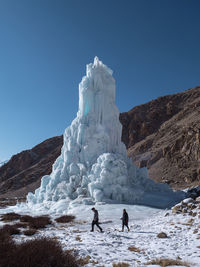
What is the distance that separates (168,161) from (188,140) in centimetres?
638

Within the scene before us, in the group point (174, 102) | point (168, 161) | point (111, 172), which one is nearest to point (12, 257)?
point (111, 172)

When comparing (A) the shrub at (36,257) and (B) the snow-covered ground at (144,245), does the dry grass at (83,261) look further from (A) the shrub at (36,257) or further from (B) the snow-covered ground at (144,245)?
(A) the shrub at (36,257)

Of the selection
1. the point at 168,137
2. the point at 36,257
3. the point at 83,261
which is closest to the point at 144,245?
the point at 83,261

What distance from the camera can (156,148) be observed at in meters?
56.3

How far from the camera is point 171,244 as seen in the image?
7.00m

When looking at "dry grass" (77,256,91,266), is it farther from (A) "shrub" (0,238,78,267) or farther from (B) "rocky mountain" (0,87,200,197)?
(B) "rocky mountain" (0,87,200,197)

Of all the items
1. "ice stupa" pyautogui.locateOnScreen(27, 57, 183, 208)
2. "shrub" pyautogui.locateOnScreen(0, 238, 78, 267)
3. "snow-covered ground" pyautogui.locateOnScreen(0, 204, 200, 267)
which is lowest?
"snow-covered ground" pyautogui.locateOnScreen(0, 204, 200, 267)

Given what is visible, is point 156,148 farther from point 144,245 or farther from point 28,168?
point 144,245

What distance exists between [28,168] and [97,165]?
64.5 m

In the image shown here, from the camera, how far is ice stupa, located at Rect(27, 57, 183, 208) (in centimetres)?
1888

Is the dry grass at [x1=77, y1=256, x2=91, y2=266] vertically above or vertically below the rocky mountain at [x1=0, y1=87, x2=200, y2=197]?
below

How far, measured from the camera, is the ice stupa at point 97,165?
18.9 metres

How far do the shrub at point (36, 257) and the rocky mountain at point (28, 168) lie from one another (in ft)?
203

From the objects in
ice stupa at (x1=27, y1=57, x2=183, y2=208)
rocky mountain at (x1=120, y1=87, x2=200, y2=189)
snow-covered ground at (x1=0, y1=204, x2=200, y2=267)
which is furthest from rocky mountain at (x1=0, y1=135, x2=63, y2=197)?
snow-covered ground at (x1=0, y1=204, x2=200, y2=267)
